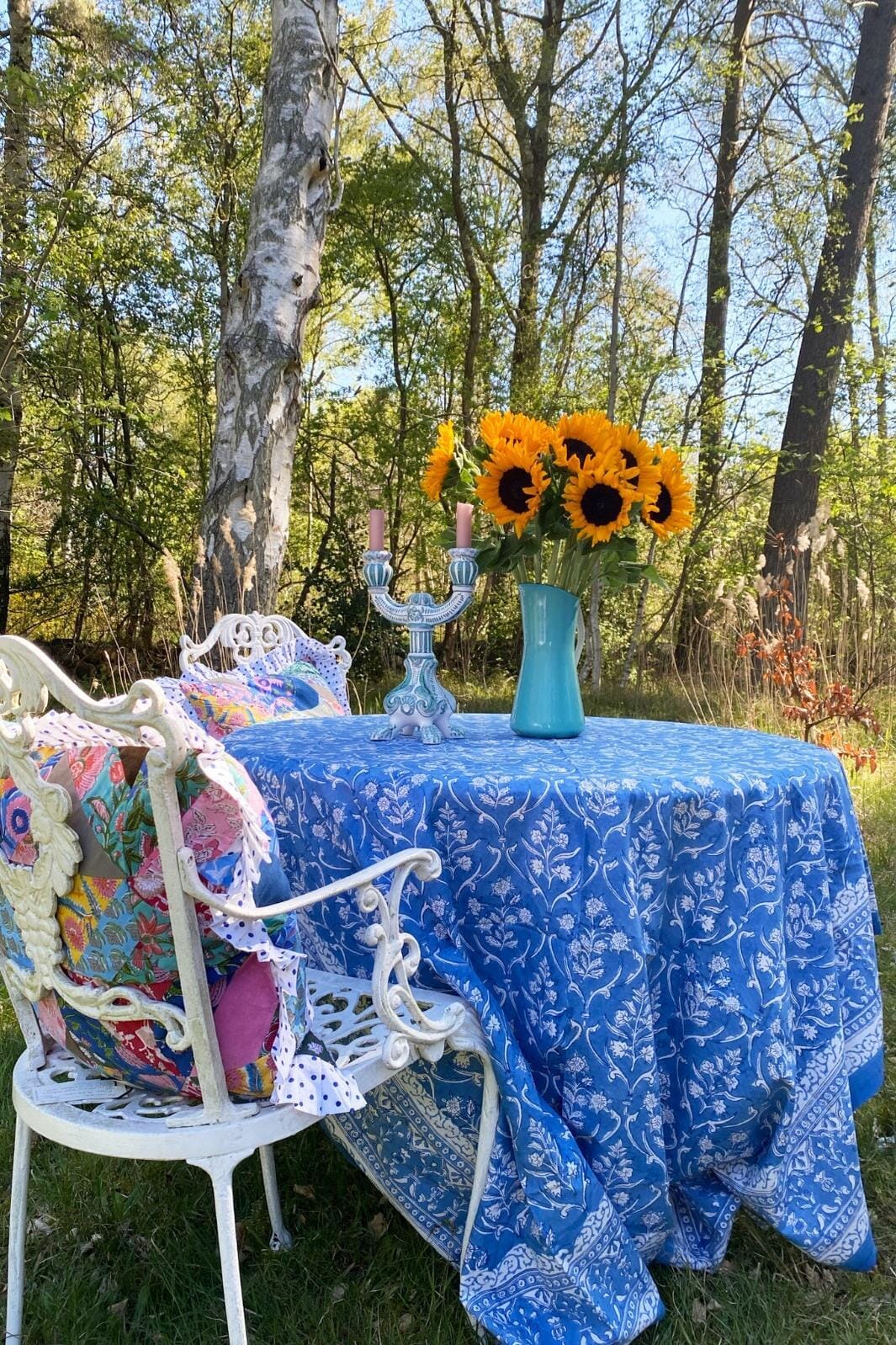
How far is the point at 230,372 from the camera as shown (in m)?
3.99

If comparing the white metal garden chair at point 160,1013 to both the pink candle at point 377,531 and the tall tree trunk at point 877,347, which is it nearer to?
the pink candle at point 377,531

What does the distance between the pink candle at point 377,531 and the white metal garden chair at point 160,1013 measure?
831 millimetres

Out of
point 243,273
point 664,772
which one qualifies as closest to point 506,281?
point 243,273

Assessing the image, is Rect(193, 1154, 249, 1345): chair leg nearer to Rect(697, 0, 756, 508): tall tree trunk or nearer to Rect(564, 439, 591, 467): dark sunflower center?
Rect(564, 439, 591, 467): dark sunflower center

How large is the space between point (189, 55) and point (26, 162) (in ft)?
6.14

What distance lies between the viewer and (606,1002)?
4.41ft

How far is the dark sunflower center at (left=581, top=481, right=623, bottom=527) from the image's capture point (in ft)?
5.37

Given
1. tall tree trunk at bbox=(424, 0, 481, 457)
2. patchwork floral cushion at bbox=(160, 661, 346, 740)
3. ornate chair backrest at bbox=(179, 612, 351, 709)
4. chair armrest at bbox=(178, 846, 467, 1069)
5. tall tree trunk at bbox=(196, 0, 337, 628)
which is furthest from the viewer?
tall tree trunk at bbox=(424, 0, 481, 457)

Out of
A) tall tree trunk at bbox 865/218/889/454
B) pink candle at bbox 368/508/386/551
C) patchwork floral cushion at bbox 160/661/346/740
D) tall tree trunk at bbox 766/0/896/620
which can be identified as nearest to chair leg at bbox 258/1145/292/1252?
patchwork floral cushion at bbox 160/661/346/740

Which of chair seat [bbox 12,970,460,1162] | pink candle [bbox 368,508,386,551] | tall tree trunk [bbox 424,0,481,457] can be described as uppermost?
tall tree trunk [bbox 424,0,481,457]

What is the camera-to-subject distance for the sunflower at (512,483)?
167 centimetres

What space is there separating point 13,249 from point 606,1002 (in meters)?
6.43

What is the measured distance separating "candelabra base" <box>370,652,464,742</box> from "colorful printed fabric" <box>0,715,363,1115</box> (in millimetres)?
729

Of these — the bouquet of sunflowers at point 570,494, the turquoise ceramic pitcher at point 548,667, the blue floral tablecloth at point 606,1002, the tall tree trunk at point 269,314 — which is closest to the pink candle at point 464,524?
the bouquet of sunflowers at point 570,494
